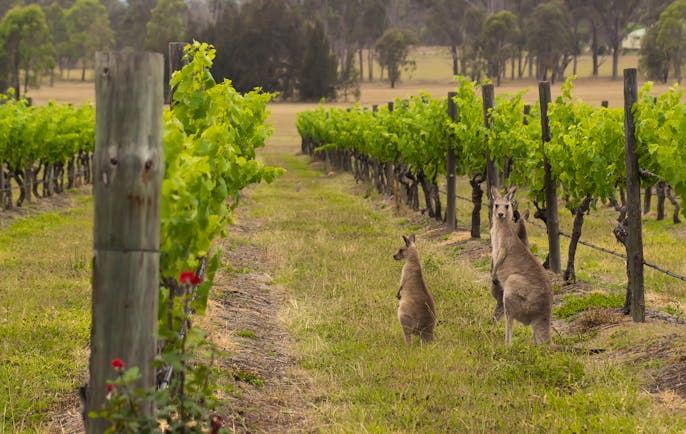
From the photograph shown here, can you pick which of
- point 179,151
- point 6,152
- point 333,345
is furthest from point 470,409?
point 6,152

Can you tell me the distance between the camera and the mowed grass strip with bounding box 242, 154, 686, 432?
6.77m

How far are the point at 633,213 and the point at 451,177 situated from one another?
843cm

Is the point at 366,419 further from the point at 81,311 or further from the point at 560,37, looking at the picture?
the point at 560,37

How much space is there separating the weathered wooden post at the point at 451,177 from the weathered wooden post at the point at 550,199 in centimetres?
447

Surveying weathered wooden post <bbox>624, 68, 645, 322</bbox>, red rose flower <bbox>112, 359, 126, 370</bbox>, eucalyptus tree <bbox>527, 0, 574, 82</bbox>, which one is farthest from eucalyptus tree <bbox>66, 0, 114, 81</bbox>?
red rose flower <bbox>112, 359, 126, 370</bbox>

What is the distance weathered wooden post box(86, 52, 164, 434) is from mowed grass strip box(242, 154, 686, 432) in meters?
2.78

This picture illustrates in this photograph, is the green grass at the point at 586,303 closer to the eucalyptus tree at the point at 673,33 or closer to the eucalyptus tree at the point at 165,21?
the eucalyptus tree at the point at 673,33

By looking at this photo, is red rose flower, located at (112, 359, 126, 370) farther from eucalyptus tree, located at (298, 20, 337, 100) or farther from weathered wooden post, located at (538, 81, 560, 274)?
eucalyptus tree, located at (298, 20, 337, 100)

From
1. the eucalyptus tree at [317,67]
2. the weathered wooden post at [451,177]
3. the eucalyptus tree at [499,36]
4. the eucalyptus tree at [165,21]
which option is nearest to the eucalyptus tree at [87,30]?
the eucalyptus tree at [165,21]

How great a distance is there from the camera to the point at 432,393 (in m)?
7.39

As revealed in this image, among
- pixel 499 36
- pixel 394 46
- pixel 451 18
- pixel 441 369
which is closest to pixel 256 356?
pixel 441 369

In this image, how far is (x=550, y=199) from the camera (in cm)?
1324

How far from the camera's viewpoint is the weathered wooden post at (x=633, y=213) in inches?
379

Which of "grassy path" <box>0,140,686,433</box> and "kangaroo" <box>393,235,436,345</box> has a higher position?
"kangaroo" <box>393,235,436,345</box>
